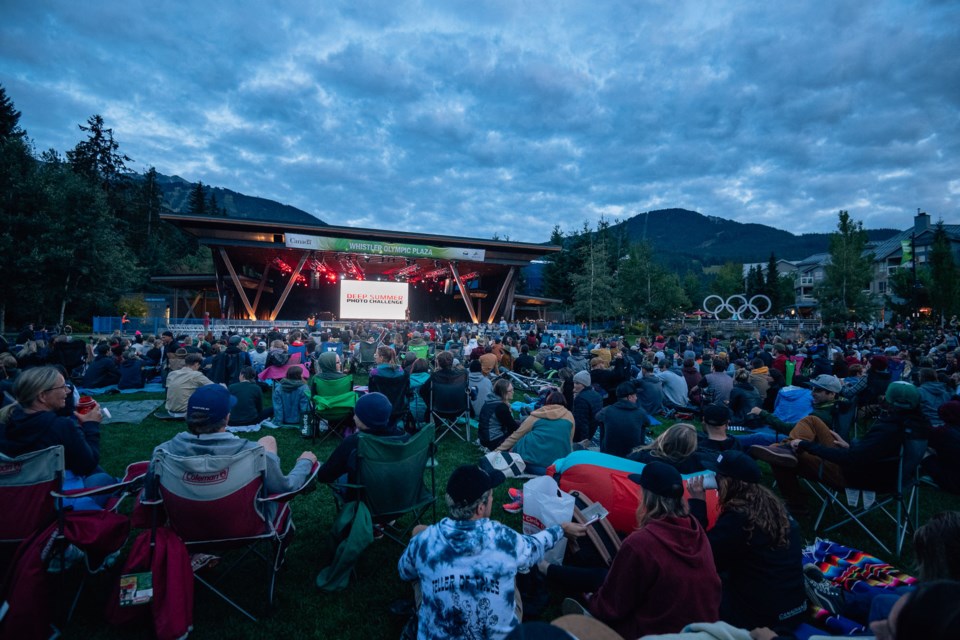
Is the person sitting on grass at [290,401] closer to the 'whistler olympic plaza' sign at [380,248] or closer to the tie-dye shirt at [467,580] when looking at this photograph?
the tie-dye shirt at [467,580]

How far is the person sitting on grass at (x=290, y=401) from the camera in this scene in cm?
709

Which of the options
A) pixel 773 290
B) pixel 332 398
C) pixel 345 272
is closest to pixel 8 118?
pixel 345 272

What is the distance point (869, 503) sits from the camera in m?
3.80

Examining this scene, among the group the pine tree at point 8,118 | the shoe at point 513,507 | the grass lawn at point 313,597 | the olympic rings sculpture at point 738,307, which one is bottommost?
the grass lawn at point 313,597

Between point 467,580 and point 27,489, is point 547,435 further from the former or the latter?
point 27,489

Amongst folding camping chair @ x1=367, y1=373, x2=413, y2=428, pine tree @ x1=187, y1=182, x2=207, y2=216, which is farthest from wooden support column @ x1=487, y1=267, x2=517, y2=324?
pine tree @ x1=187, y1=182, x2=207, y2=216

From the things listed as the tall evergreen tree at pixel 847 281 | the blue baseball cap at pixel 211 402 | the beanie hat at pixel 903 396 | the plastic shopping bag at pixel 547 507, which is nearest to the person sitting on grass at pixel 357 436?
the blue baseball cap at pixel 211 402

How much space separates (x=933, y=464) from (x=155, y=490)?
22.1 feet

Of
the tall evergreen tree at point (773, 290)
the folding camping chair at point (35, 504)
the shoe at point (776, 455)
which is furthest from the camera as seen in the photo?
the tall evergreen tree at point (773, 290)

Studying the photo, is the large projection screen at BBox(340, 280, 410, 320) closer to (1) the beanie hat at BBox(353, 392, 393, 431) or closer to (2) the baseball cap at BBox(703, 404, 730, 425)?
(1) the beanie hat at BBox(353, 392, 393, 431)

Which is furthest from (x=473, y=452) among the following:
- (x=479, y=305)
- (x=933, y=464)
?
(x=479, y=305)

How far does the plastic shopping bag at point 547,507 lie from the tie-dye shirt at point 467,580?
3.26 feet

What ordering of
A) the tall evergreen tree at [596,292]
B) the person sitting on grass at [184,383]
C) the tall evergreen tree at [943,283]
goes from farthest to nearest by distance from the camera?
1. the tall evergreen tree at [596,292]
2. the tall evergreen tree at [943,283]
3. the person sitting on grass at [184,383]

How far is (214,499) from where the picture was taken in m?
2.54
